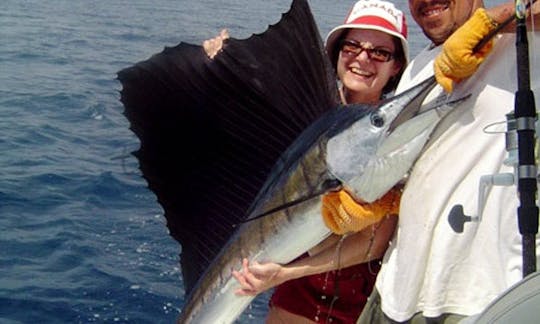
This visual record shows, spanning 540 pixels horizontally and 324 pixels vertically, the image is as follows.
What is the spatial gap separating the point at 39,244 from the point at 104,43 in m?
7.89

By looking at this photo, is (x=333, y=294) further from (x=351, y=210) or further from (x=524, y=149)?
(x=524, y=149)

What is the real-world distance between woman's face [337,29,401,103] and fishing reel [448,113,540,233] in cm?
73

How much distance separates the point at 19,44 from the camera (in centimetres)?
1058

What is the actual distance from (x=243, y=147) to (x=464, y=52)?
41.0 inches

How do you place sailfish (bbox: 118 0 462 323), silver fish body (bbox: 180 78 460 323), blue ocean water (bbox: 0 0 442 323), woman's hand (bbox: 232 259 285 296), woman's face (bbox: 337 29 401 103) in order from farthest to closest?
1. blue ocean water (bbox: 0 0 442 323)
2. woman's face (bbox: 337 29 401 103)
3. woman's hand (bbox: 232 259 285 296)
4. sailfish (bbox: 118 0 462 323)
5. silver fish body (bbox: 180 78 460 323)

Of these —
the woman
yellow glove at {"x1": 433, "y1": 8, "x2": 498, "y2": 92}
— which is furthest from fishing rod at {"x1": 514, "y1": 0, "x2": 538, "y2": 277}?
the woman

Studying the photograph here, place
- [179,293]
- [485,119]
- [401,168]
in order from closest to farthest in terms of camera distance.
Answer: [485,119], [401,168], [179,293]

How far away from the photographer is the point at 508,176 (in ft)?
5.55

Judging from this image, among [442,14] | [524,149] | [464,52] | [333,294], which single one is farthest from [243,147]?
[524,149]

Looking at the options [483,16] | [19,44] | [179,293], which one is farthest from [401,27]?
[19,44]

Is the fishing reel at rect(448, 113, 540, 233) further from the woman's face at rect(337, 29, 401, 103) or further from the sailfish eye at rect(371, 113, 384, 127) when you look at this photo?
the woman's face at rect(337, 29, 401, 103)

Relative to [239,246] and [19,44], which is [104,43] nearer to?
[19,44]

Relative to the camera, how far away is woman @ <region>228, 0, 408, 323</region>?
7.52 ft

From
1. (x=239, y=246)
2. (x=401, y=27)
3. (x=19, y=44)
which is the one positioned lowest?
(x=239, y=246)
